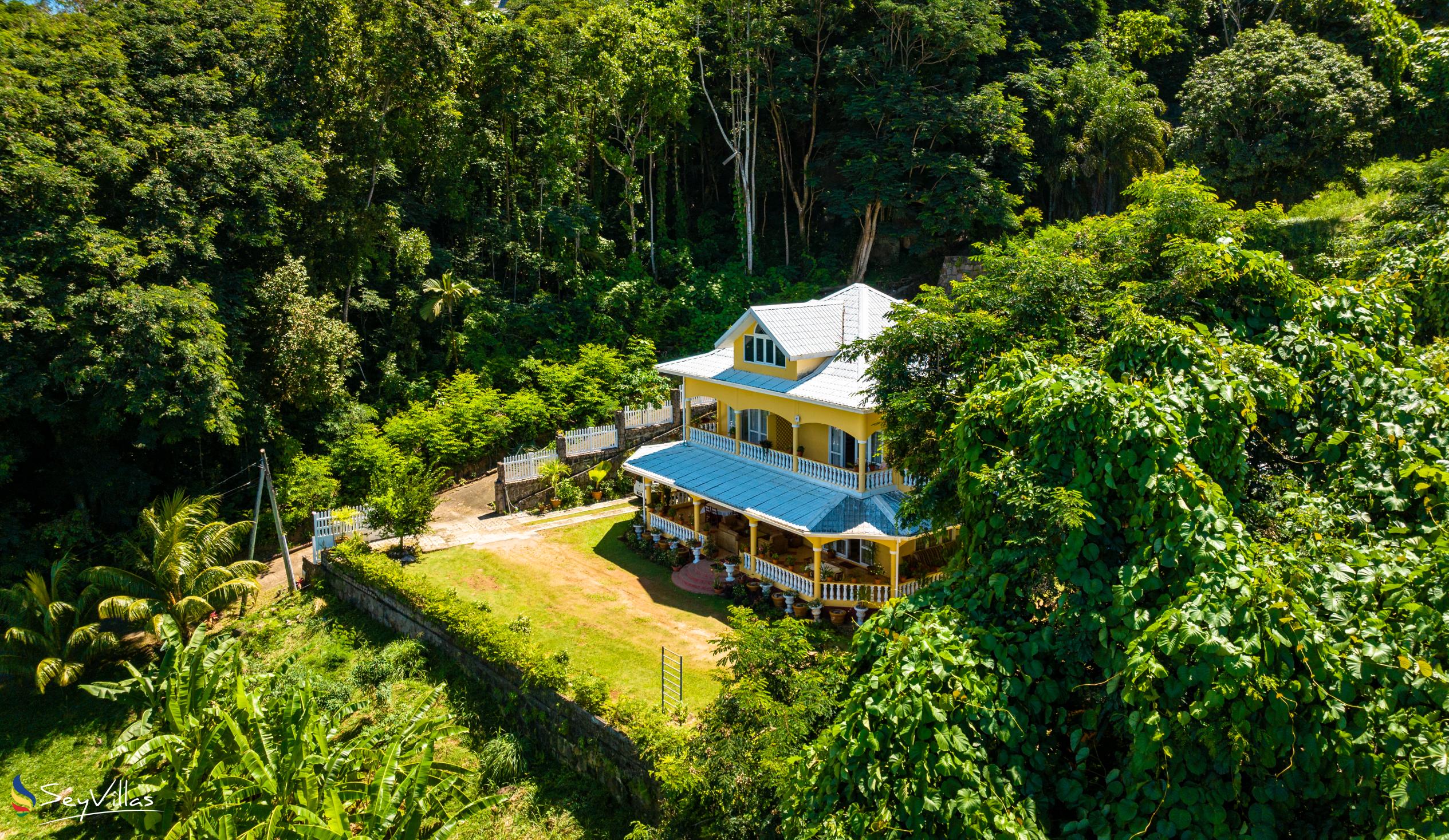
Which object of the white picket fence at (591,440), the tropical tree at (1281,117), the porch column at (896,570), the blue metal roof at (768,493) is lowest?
the porch column at (896,570)

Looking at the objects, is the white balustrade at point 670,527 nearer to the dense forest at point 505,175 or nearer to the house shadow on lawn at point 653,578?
the house shadow on lawn at point 653,578

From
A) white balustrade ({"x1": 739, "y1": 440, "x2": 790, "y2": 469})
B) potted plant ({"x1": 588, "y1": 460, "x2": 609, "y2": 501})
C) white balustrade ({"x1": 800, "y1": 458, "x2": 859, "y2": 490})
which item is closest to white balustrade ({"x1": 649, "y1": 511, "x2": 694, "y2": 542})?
white balustrade ({"x1": 739, "y1": 440, "x2": 790, "y2": 469})

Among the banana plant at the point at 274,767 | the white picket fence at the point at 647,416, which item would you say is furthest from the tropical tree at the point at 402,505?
the white picket fence at the point at 647,416

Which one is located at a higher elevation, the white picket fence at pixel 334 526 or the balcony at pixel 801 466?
the balcony at pixel 801 466

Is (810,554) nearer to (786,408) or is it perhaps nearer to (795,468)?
(795,468)

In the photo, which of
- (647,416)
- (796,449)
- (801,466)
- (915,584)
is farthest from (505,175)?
(915,584)

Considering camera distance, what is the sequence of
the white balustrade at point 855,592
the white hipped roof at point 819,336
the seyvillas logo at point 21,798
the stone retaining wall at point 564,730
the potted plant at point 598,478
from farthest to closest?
the potted plant at point 598,478
the white hipped roof at point 819,336
the white balustrade at point 855,592
the seyvillas logo at point 21,798
the stone retaining wall at point 564,730

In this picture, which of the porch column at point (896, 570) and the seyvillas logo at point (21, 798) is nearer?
the seyvillas logo at point (21, 798)

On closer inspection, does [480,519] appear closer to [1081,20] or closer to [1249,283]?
[1249,283]
